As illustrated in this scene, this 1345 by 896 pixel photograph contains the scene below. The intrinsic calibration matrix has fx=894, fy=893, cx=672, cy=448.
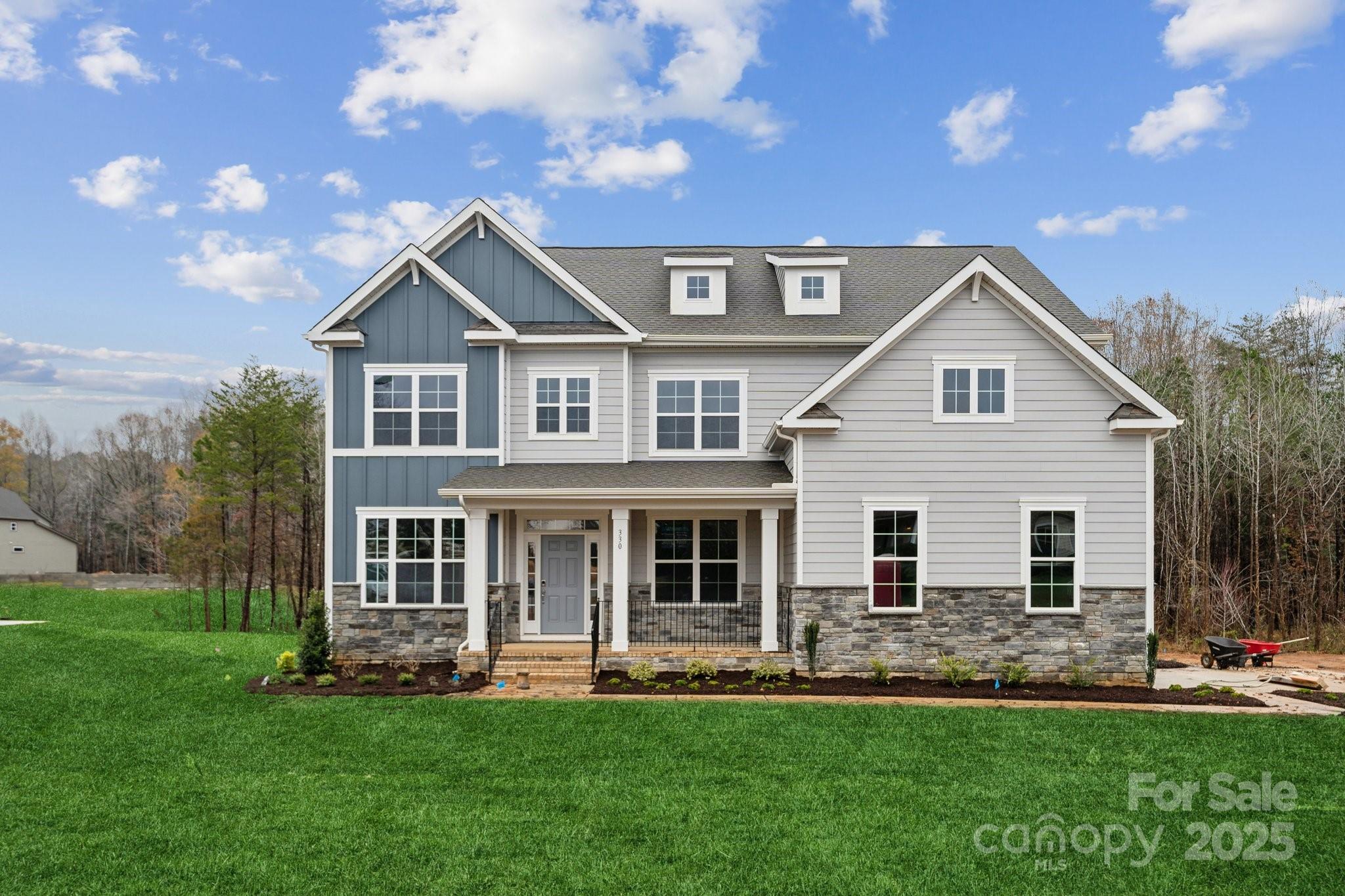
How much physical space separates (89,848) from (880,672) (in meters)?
10.5

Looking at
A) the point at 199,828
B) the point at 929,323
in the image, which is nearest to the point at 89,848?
the point at 199,828

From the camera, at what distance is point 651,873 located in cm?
654

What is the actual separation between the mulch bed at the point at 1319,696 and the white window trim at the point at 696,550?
347 inches

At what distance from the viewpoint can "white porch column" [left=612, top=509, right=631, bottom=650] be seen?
15266 mm

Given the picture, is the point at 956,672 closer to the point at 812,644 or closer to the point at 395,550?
the point at 812,644

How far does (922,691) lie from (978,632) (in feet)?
5.52

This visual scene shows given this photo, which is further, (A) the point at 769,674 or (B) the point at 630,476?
(B) the point at 630,476

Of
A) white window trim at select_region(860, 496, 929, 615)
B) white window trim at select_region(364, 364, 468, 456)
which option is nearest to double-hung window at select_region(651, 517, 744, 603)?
white window trim at select_region(860, 496, 929, 615)

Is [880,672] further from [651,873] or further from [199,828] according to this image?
[199,828]

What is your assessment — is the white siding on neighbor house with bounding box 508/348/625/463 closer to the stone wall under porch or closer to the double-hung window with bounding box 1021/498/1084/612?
the stone wall under porch

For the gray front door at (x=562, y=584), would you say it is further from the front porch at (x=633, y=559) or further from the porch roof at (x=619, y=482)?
the porch roof at (x=619, y=482)

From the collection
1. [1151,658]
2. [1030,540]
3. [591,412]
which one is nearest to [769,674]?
[1030,540]

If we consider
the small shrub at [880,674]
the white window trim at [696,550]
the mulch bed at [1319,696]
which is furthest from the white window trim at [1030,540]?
the white window trim at [696,550]

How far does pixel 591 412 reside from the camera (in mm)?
16797
